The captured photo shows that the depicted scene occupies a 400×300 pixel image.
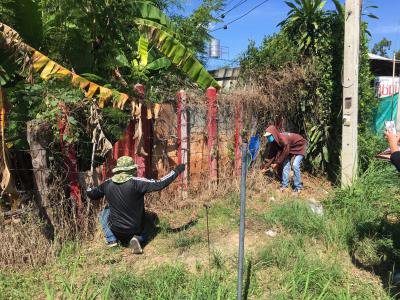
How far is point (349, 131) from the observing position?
23.5 ft

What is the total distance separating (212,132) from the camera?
7.43m

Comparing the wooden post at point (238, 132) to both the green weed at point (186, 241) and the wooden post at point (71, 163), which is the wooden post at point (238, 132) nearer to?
the green weed at point (186, 241)

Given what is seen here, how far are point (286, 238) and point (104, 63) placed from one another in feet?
13.5

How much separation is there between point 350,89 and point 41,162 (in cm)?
521

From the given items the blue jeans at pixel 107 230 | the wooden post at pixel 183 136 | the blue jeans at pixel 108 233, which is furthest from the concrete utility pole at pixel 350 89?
the blue jeans at pixel 107 230

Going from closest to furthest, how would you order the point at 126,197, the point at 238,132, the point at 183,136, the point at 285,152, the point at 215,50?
the point at 126,197
the point at 183,136
the point at 285,152
the point at 238,132
the point at 215,50

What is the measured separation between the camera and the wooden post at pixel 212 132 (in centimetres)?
730

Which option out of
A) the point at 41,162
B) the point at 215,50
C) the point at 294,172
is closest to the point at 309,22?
the point at 294,172

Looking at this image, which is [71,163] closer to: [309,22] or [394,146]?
[394,146]

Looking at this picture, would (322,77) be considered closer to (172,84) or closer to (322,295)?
(172,84)

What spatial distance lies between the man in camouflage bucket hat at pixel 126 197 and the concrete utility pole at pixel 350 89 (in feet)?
11.9

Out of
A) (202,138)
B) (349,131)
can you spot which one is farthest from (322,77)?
(202,138)

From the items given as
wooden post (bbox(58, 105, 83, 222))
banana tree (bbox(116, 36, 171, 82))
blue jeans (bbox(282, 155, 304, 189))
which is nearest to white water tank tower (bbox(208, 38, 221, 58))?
banana tree (bbox(116, 36, 171, 82))

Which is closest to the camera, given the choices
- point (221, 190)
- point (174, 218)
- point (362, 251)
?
point (362, 251)
